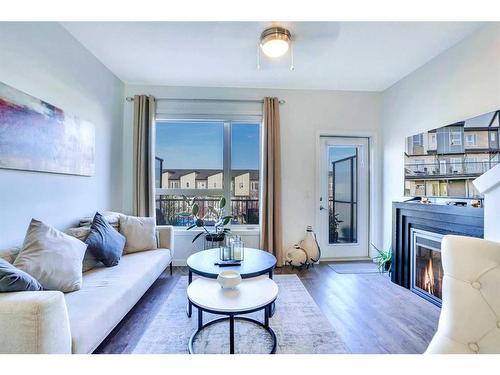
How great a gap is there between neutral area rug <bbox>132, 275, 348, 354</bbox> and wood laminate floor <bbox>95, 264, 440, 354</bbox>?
0.32 ft

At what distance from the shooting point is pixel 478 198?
2076mm

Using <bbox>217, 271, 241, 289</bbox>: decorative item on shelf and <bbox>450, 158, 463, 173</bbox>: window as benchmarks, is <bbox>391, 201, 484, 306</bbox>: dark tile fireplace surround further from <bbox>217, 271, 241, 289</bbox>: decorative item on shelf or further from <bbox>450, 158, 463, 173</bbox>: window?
<bbox>217, 271, 241, 289</bbox>: decorative item on shelf

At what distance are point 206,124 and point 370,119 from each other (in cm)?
252

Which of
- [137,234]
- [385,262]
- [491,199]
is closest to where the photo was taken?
[491,199]

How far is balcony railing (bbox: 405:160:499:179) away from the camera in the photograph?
2.09m

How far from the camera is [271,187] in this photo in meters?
3.43

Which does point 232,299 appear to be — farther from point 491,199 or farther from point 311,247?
point 311,247

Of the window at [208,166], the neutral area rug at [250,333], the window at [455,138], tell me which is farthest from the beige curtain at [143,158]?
the window at [455,138]

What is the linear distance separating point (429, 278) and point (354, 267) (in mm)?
1060

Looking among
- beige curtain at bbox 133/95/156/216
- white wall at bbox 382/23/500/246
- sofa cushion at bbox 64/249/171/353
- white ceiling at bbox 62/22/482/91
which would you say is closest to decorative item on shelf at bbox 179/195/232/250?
beige curtain at bbox 133/95/156/216

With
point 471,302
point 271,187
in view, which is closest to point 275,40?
point 271,187
